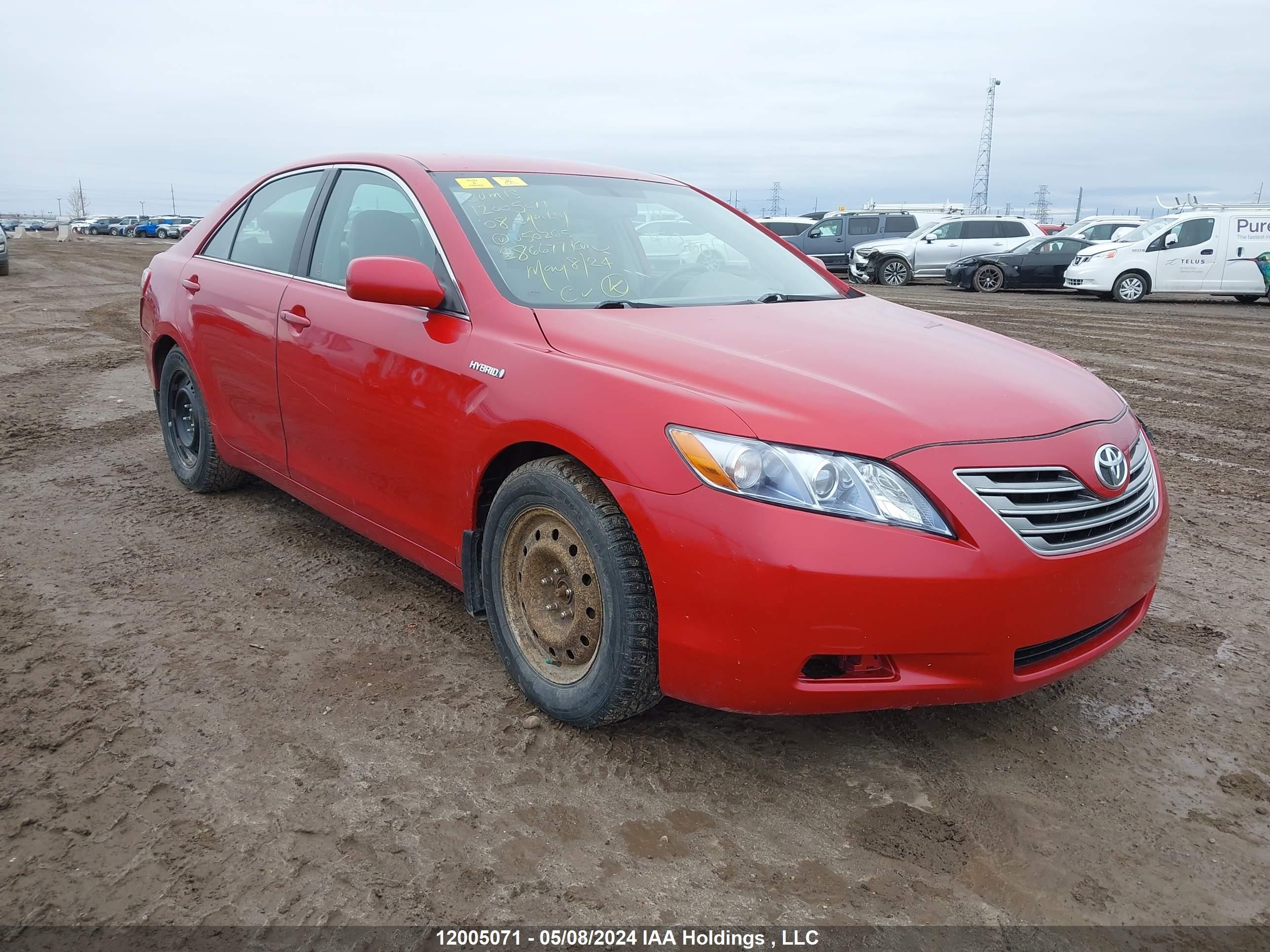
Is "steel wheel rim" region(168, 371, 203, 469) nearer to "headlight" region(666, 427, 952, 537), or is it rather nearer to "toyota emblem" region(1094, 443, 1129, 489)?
"headlight" region(666, 427, 952, 537)

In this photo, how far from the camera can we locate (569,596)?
2736 mm

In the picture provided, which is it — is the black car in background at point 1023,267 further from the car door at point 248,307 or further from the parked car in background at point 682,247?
the car door at point 248,307

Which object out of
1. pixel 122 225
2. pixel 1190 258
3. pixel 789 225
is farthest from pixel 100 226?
pixel 1190 258

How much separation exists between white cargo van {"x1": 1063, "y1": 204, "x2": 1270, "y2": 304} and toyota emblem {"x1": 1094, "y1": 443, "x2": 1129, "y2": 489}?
17.0 metres

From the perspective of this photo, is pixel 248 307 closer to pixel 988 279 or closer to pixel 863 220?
pixel 988 279

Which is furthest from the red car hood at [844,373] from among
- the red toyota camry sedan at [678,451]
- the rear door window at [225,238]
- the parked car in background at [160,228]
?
the parked car in background at [160,228]

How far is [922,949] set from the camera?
196cm

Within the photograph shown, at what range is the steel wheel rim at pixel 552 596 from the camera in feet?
8.68

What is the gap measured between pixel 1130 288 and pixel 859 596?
58.9ft

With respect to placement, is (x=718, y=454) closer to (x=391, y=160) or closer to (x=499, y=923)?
(x=499, y=923)

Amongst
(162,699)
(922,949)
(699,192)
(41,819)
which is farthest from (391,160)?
(922,949)

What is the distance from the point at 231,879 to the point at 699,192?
318 cm

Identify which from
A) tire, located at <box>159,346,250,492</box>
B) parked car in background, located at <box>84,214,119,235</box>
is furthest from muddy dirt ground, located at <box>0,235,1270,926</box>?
parked car in background, located at <box>84,214,119,235</box>

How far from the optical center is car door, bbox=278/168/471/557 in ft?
9.97
